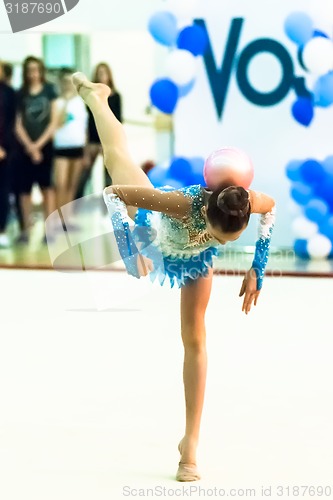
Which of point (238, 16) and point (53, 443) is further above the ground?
point (238, 16)

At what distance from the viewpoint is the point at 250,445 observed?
9.07 feet

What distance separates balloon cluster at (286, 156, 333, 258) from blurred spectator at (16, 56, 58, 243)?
6.92ft

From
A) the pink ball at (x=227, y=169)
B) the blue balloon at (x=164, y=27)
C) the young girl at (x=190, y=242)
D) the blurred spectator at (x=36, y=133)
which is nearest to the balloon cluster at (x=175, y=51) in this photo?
the blue balloon at (x=164, y=27)

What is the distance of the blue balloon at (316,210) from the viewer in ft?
21.1

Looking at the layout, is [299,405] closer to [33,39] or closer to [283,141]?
[283,141]

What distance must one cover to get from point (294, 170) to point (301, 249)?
2.09ft

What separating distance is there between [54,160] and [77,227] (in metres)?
0.85

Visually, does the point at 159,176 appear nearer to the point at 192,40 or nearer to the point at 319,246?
the point at 192,40

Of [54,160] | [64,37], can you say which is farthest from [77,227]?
[64,37]

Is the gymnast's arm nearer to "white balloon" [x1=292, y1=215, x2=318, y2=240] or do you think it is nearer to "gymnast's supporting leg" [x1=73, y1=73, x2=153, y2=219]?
"gymnast's supporting leg" [x1=73, y1=73, x2=153, y2=219]

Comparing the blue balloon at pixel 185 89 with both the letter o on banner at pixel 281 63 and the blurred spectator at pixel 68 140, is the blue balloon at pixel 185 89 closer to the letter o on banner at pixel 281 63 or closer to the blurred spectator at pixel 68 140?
the letter o on banner at pixel 281 63

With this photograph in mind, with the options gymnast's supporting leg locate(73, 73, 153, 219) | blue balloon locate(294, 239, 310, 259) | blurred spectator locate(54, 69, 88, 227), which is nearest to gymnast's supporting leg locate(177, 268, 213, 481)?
gymnast's supporting leg locate(73, 73, 153, 219)

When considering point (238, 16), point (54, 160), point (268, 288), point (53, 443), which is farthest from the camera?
point (54, 160)

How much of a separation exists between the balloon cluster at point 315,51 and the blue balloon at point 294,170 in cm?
44
